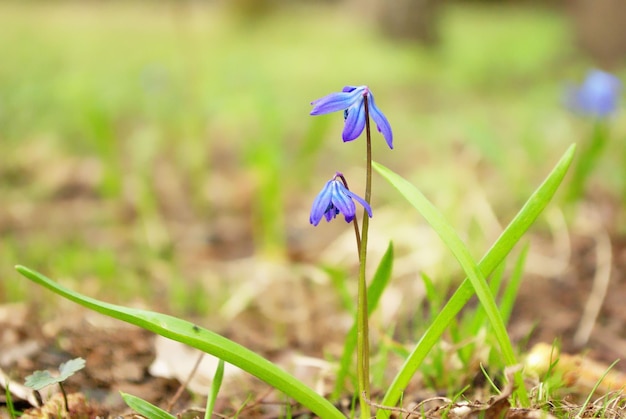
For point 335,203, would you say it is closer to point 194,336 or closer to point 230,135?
point 194,336

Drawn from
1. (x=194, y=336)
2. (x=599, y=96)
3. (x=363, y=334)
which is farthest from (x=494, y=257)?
(x=599, y=96)

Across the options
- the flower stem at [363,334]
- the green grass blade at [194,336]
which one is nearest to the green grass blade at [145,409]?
the green grass blade at [194,336]

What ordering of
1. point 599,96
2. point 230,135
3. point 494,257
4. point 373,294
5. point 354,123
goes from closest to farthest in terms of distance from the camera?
point 354,123 → point 494,257 → point 373,294 → point 599,96 → point 230,135

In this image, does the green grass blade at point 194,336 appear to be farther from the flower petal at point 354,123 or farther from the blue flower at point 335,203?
the flower petal at point 354,123

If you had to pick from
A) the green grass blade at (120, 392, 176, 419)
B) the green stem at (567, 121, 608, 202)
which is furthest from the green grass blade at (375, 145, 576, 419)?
the green stem at (567, 121, 608, 202)

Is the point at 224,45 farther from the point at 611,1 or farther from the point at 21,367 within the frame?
the point at 21,367

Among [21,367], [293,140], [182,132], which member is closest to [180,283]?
[21,367]
